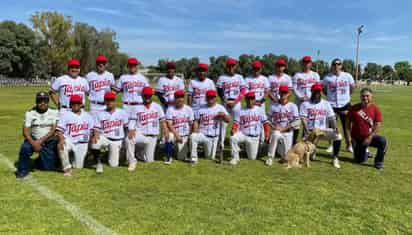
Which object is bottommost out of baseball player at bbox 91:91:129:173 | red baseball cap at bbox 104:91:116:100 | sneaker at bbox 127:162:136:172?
sneaker at bbox 127:162:136:172

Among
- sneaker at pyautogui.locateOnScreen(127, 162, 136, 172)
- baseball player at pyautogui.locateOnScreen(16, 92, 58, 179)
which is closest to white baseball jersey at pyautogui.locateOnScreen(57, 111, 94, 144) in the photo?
baseball player at pyautogui.locateOnScreen(16, 92, 58, 179)

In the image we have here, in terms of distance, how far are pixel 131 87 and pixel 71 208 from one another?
125 inches

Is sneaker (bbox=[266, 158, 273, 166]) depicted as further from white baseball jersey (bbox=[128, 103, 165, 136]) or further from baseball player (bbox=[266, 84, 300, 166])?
white baseball jersey (bbox=[128, 103, 165, 136])

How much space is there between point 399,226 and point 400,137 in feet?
23.3

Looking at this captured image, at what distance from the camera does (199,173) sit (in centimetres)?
621

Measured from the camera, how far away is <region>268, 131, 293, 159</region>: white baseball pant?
7016mm

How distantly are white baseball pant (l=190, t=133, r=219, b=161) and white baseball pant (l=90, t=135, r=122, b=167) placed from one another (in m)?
1.39

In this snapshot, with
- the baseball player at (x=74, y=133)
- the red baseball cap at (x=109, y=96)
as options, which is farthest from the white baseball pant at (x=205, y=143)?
the baseball player at (x=74, y=133)

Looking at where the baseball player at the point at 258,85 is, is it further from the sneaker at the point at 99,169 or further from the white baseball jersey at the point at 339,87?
the sneaker at the point at 99,169

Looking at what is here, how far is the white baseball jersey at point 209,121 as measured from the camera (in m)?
7.19

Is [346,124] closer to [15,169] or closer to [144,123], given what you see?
[144,123]

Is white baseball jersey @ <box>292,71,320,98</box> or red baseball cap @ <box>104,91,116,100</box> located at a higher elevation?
white baseball jersey @ <box>292,71,320,98</box>

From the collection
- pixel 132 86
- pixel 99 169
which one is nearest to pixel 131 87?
pixel 132 86

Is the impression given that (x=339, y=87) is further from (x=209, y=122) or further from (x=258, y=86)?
(x=209, y=122)
